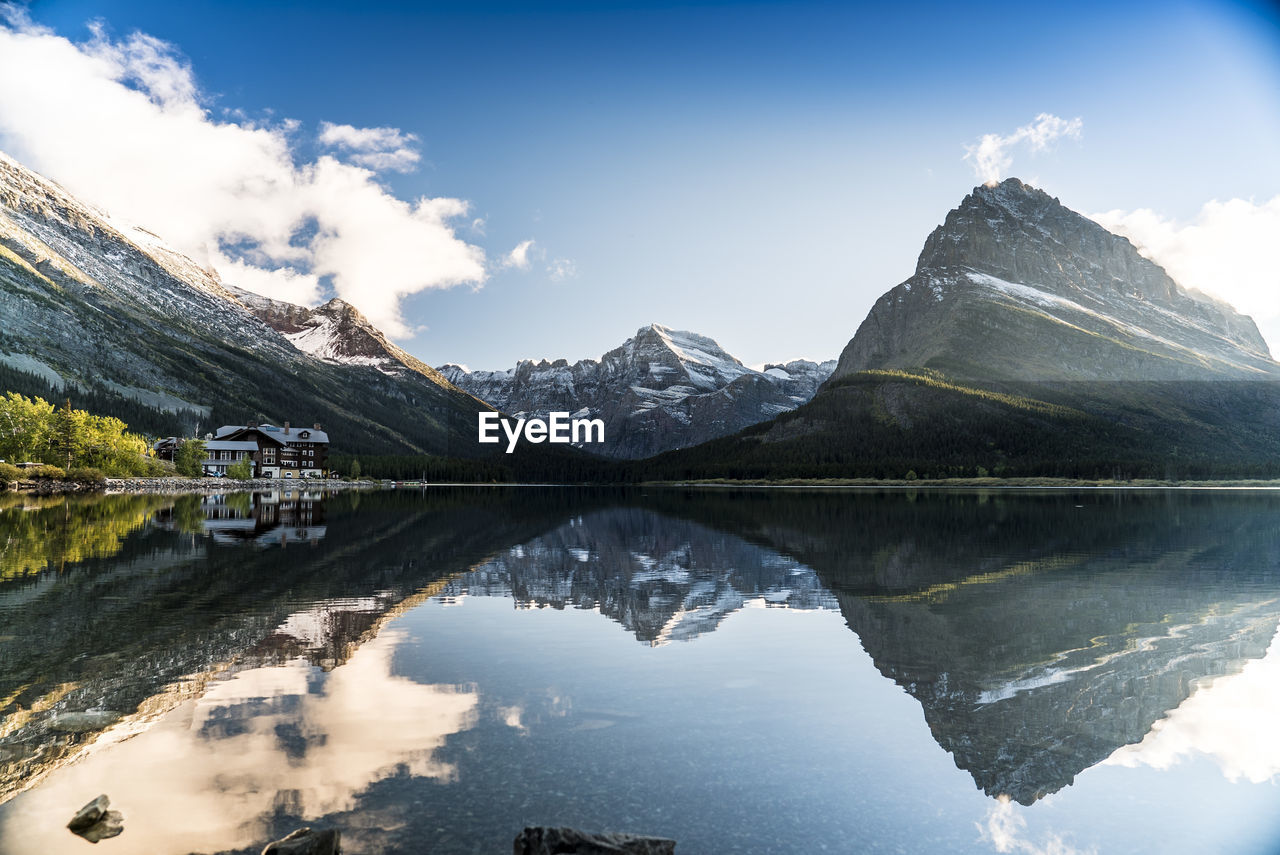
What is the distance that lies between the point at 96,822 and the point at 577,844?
6.26 m

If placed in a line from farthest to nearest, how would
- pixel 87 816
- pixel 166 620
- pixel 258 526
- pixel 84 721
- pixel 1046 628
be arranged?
pixel 258 526
pixel 1046 628
pixel 166 620
pixel 84 721
pixel 87 816

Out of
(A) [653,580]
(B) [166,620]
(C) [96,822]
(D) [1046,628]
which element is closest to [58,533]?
(B) [166,620]

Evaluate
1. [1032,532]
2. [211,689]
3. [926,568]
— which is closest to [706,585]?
[926,568]

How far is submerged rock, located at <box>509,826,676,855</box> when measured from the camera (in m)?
9.05

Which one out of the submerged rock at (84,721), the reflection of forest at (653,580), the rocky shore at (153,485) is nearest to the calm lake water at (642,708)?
the submerged rock at (84,721)

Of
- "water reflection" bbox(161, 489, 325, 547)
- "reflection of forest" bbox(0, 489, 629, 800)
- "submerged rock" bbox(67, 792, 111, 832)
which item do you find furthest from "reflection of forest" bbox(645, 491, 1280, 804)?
"water reflection" bbox(161, 489, 325, 547)

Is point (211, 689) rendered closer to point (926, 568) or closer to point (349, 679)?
point (349, 679)

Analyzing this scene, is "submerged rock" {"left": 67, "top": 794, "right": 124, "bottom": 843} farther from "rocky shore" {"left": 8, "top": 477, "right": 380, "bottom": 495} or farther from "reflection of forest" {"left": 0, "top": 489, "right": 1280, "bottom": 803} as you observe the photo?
"rocky shore" {"left": 8, "top": 477, "right": 380, "bottom": 495}

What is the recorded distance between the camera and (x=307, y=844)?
29.6 ft

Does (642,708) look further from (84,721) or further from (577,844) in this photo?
(84,721)

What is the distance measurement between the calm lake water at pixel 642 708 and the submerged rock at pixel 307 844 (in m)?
0.40

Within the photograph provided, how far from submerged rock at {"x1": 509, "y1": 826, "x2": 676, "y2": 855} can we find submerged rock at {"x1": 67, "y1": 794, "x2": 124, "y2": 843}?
520 centimetres

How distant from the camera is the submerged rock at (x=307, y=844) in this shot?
888cm

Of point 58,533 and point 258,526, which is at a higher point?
point 58,533
